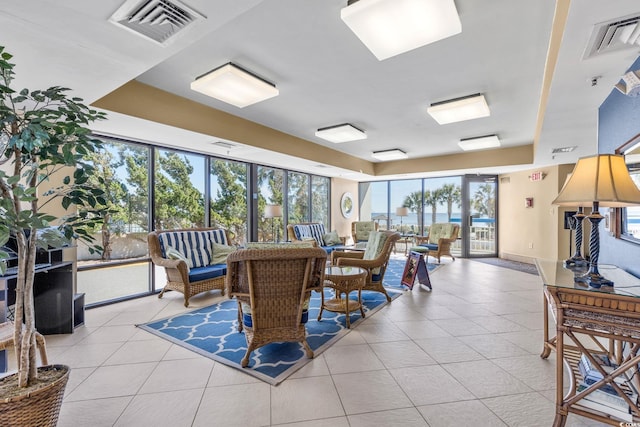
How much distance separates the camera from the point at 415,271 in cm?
444

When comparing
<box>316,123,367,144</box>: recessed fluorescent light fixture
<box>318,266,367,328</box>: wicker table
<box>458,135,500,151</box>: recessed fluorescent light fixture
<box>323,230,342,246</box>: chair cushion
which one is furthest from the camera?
<box>323,230,342,246</box>: chair cushion

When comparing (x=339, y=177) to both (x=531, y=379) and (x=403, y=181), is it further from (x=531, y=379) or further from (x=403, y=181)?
(x=531, y=379)

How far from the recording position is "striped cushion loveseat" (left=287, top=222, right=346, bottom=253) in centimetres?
651

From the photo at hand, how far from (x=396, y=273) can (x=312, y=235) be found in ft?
7.21

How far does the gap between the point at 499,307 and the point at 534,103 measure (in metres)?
2.77

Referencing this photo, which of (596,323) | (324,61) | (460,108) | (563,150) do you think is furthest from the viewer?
(563,150)

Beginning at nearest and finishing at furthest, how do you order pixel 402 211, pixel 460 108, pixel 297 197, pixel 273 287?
pixel 273 287 < pixel 460 108 < pixel 297 197 < pixel 402 211

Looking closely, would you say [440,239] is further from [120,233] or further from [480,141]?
[120,233]

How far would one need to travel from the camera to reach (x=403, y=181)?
9156 millimetres

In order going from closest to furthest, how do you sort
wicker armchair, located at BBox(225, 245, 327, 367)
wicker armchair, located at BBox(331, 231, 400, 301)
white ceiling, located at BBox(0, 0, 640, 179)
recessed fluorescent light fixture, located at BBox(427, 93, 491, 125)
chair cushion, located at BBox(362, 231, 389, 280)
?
white ceiling, located at BBox(0, 0, 640, 179) < wicker armchair, located at BBox(225, 245, 327, 367) < recessed fluorescent light fixture, located at BBox(427, 93, 491, 125) < wicker armchair, located at BBox(331, 231, 400, 301) < chair cushion, located at BBox(362, 231, 389, 280)

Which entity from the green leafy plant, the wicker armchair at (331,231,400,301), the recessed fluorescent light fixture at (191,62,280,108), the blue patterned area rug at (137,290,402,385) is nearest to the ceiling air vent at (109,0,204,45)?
the green leafy plant

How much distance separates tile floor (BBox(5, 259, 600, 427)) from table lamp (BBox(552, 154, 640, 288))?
102cm

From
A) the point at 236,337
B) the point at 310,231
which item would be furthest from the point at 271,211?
the point at 236,337

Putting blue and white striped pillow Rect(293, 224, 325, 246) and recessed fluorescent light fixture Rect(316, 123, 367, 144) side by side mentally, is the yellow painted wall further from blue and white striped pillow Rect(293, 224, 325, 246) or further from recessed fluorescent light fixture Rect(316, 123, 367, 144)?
blue and white striped pillow Rect(293, 224, 325, 246)
